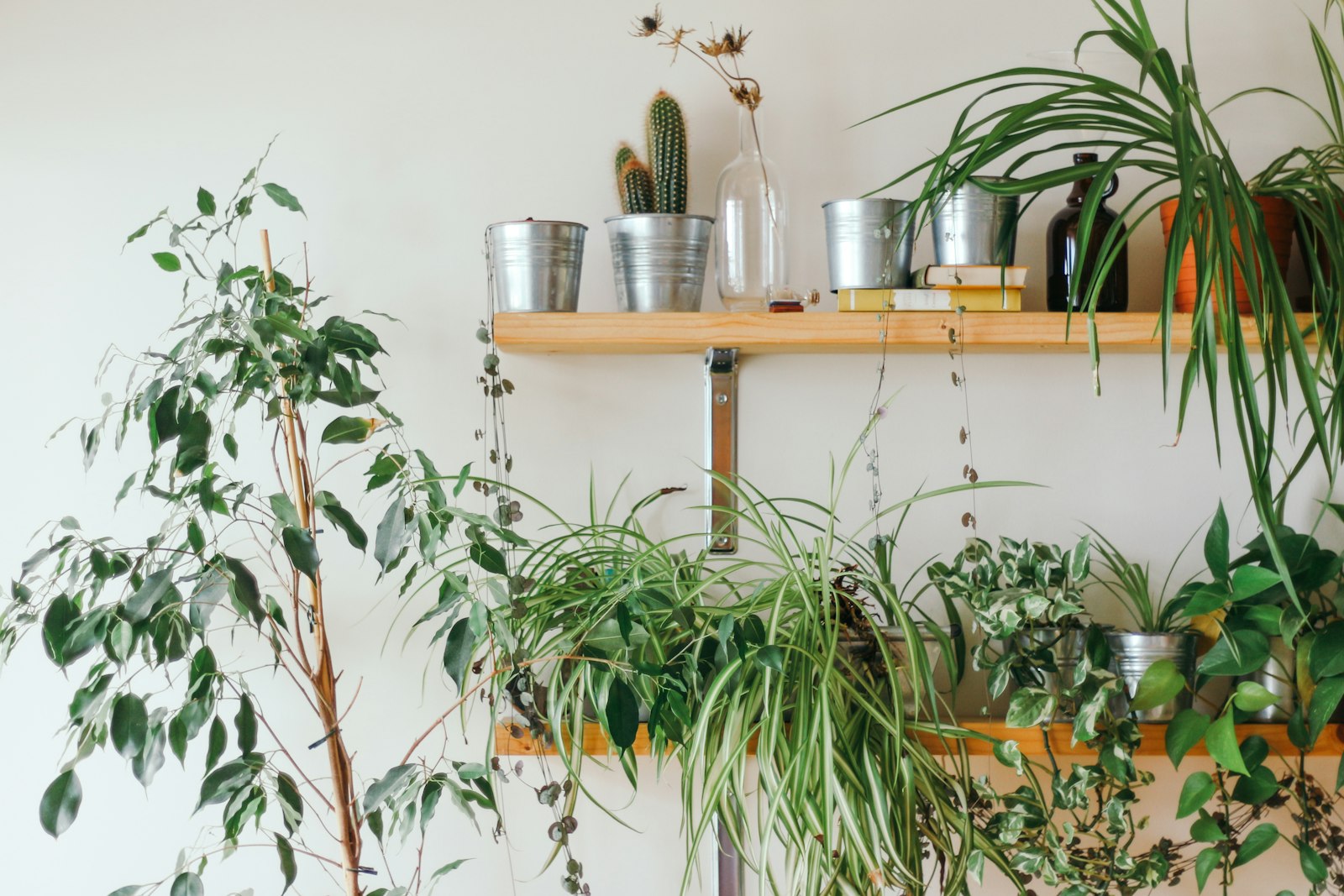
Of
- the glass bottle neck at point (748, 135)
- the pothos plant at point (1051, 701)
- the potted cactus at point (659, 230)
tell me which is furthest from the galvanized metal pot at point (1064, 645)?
the glass bottle neck at point (748, 135)

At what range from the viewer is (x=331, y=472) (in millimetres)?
1470

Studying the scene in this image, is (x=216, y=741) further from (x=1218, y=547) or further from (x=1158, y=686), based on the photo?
(x=1218, y=547)

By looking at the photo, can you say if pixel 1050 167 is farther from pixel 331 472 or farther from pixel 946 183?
pixel 331 472

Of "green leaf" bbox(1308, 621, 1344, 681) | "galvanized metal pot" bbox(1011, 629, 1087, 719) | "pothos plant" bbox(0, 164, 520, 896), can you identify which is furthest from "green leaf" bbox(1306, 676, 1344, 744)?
"pothos plant" bbox(0, 164, 520, 896)

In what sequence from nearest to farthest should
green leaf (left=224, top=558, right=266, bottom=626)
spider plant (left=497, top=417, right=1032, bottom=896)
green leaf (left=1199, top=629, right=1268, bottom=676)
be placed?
green leaf (left=224, top=558, right=266, bottom=626)
spider plant (left=497, top=417, right=1032, bottom=896)
green leaf (left=1199, top=629, right=1268, bottom=676)

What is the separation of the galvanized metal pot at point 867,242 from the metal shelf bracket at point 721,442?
0.21 metres

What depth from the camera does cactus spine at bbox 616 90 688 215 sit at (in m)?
1.36

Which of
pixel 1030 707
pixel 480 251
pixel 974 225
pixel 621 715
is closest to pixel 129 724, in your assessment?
pixel 621 715

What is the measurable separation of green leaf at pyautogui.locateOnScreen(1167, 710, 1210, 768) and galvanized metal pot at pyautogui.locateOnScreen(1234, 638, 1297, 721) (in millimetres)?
110

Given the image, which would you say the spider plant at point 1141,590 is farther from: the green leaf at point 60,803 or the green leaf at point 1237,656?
the green leaf at point 60,803

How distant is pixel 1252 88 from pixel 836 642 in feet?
3.43

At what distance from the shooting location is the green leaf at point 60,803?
1034mm

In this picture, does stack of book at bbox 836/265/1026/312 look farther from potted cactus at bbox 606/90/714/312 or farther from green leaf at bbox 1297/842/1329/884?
green leaf at bbox 1297/842/1329/884

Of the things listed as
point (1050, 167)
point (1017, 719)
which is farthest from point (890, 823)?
point (1050, 167)
